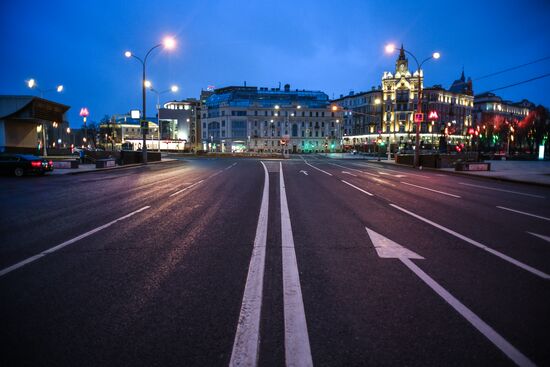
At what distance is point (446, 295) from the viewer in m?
4.35

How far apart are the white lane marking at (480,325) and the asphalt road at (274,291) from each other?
2 cm

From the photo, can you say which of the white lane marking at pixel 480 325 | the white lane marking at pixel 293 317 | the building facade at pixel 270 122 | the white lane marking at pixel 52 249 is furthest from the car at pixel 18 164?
the building facade at pixel 270 122

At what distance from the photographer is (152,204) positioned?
11.7 metres

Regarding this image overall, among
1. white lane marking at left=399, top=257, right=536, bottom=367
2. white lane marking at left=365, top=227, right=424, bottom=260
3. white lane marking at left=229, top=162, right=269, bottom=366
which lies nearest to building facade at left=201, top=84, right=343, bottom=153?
white lane marking at left=365, top=227, right=424, bottom=260

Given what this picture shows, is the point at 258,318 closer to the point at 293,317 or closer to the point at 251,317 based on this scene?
the point at 251,317

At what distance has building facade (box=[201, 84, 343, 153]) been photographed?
12825 cm

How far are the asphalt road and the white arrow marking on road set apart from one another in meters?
0.02

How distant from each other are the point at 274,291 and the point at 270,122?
412 feet

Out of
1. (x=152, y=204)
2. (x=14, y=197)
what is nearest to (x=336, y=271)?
(x=152, y=204)

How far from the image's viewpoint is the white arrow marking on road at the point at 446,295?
3.12 meters

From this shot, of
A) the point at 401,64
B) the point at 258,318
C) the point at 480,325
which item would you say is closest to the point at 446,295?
the point at 480,325

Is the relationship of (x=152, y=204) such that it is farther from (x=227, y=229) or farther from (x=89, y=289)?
(x=89, y=289)

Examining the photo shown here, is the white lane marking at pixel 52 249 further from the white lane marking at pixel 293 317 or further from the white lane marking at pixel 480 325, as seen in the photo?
the white lane marking at pixel 480 325

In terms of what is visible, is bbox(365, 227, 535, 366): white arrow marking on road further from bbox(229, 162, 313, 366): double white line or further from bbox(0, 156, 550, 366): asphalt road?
bbox(229, 162, 313, 366): double white line
